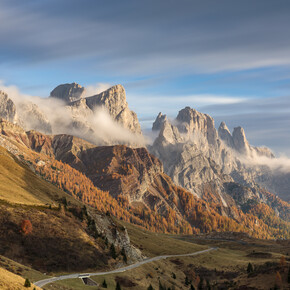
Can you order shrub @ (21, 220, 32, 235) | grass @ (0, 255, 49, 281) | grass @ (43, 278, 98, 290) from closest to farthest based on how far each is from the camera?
1. grass @ (0, 255, 49, 281)
2. grass @ (43, 278, 98, 290)
3. shrub @ (21, 220, 32, 235)

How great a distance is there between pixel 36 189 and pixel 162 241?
77.2 meters

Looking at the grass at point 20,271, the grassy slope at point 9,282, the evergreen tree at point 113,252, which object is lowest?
the evergreen tree at point 113,252

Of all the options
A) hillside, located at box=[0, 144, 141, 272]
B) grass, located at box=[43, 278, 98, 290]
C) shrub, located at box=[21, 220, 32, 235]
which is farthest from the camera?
shrub, located at box=[21, 220, 32, 235]

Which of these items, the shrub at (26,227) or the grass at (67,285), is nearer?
the grass at (67,285)

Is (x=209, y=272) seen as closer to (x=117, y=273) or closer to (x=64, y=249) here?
(x=117, y=273)

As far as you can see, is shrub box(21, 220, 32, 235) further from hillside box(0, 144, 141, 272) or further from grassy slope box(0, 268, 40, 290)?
grassy slope box(0, 268, 40, 290)

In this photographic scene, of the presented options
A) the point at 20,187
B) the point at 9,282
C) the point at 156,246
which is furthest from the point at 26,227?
the point at 156,246

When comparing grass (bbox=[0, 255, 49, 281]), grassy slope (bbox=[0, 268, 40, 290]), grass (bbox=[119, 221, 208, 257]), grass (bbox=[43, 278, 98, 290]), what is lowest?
grass (bbox=[119, 221, 208, 257])

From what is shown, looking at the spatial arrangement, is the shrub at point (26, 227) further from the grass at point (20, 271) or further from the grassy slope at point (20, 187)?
the grass at point (20, 271)

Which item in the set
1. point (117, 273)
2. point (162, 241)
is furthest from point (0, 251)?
point (162, 241)

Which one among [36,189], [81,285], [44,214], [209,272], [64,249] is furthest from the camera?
[36,189]

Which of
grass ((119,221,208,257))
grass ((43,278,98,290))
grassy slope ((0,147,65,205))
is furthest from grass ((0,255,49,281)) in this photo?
grass ((119,221,208,257))

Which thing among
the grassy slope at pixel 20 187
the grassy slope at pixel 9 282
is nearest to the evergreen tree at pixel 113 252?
the grassy slope at pixel 20 187

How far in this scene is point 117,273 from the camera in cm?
10100
